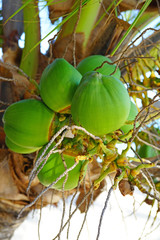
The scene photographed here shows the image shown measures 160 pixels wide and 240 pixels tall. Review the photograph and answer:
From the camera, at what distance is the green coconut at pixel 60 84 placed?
59 centimetres

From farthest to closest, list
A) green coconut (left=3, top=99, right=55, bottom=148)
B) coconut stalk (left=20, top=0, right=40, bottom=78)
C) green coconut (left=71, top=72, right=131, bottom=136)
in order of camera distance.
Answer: coconut stalk (left=20, top=0, right=40, bottom=78)
green coconut (left=3, top=99, right=55, bottom=148)
green coconut (left=71, top=72, right=131, bottom=136)

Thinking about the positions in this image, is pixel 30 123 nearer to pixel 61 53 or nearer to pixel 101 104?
pixel 101 104

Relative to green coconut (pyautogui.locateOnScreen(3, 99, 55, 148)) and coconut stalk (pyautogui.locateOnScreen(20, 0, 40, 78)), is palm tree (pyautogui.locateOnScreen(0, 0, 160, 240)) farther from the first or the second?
green coconut (pyautogui.locateOnScreen(3, 99, 55, 148))

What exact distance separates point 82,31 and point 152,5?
25 centimetres

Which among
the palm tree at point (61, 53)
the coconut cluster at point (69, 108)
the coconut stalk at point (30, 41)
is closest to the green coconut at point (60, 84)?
the coconut cluster at point (69, 108)

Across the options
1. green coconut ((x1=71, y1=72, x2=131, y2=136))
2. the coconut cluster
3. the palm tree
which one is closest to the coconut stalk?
the palm tree

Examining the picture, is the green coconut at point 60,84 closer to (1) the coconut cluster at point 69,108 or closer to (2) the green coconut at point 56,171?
(1) the coconut cluster at point 69,108

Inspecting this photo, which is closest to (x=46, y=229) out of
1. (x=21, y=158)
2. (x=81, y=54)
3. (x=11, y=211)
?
(x=11, y=211)

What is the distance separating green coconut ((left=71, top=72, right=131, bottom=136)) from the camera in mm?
503

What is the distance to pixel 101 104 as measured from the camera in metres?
0.50

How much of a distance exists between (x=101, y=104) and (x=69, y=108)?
0.47ft

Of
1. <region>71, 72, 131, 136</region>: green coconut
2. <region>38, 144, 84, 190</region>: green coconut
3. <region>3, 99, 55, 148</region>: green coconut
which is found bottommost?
<region>38, 144, 84, 190</region>: green coconut

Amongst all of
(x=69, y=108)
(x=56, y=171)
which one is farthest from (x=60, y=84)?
(x=56, y=171)

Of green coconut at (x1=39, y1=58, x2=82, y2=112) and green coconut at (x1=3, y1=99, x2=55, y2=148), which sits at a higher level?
green coconut at (x1=39, y1=58, x2=82, y2=112)
